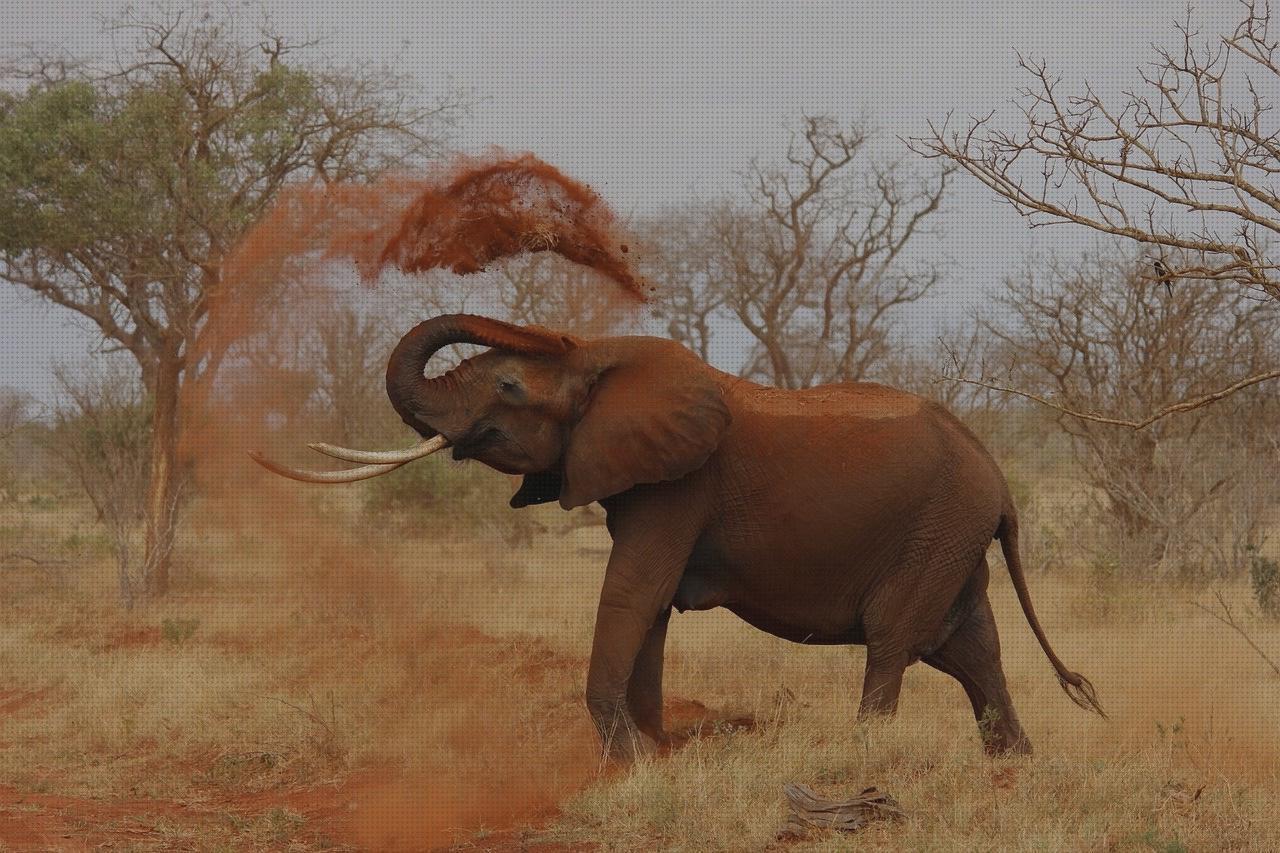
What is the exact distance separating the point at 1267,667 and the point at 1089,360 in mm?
A: 8199

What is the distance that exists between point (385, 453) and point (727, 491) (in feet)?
6.70

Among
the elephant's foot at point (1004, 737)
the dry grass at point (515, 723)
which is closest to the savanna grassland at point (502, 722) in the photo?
the dry grass at point (515, 723)

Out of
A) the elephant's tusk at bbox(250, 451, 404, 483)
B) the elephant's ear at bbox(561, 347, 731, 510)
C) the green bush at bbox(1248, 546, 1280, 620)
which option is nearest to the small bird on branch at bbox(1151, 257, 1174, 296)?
the elephant's ear at bbox(561, 347, 731, 510)

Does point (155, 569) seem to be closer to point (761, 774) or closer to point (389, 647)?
point (389, 647)

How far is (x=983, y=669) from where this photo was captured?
923cm

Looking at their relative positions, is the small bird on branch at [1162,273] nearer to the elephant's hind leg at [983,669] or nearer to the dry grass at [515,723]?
the dry grass at [515,723]

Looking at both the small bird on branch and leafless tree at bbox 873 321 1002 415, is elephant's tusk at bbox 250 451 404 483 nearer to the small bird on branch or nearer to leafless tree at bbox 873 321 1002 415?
the small bird on branch

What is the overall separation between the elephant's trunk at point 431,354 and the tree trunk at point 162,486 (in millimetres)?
8729

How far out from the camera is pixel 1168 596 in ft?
51.6

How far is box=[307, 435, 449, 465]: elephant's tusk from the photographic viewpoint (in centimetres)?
821

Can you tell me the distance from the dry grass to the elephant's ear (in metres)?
1.62

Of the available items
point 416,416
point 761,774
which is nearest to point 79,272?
point 416,416

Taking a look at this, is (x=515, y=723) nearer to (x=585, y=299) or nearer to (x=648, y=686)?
(x=648, y=686)

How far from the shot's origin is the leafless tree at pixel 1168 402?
1755cm
